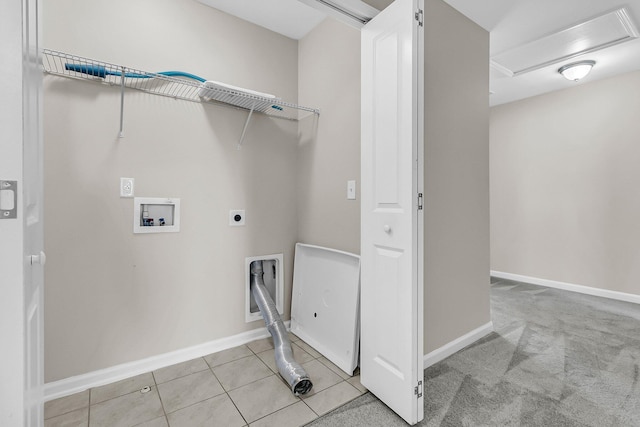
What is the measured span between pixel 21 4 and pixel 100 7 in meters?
1.39

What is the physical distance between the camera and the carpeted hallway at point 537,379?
146 cm

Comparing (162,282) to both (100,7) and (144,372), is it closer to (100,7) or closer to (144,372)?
(144,372)

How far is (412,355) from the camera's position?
1374 mm

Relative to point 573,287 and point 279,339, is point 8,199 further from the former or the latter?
point 573,287

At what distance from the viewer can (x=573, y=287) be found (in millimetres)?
3596

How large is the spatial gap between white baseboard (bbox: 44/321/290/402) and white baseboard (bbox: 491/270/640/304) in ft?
12.2

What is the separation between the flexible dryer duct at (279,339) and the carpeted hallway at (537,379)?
0.22 m

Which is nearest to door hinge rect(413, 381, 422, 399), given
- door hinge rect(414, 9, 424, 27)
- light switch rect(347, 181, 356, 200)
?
light switch rect(347, 181, 356, 200)

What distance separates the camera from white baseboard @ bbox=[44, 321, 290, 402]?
163 cm

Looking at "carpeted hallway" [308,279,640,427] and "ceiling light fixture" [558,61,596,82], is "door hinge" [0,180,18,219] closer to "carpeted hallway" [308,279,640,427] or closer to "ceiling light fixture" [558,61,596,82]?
"carpeted hallway" [308,279,640,427]

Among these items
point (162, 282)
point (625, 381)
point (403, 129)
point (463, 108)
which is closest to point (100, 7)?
point (162, 282)

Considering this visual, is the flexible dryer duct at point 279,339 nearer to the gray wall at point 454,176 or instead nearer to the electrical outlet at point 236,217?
the electrical outlet at point 236,217

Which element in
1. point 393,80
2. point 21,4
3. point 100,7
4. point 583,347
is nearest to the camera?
point 21,4

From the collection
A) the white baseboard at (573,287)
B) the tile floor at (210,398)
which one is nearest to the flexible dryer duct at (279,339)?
the tile floor at (210,398)
